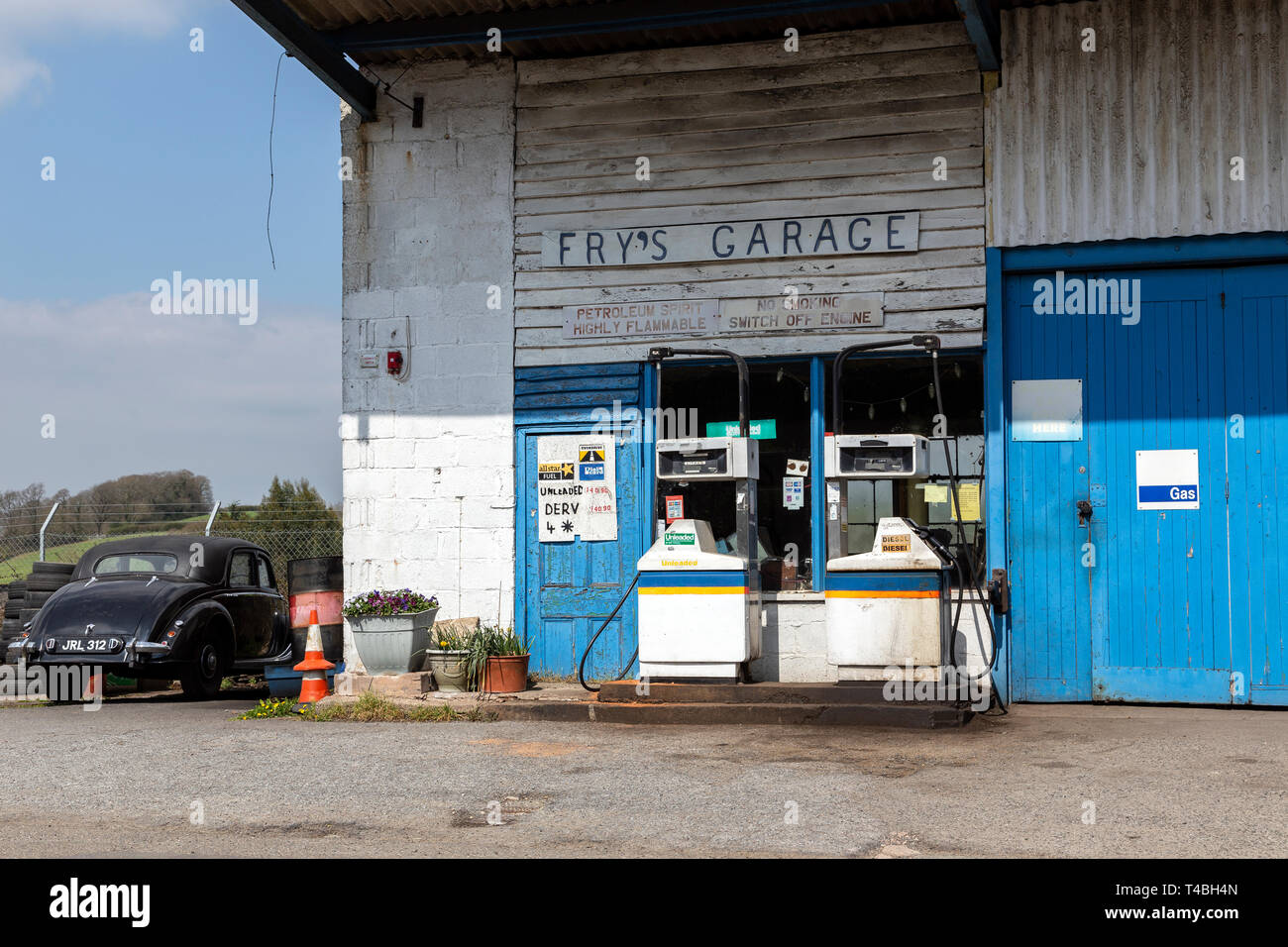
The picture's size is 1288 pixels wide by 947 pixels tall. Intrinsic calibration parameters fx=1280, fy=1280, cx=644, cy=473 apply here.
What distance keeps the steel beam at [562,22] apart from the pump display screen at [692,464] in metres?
3.55

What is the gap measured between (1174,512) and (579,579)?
16.1ft

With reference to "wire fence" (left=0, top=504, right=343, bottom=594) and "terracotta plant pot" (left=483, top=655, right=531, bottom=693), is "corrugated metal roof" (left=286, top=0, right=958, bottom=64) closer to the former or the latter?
"terracotta plant pot" (left=483, top=655, right=531, bottom=693)

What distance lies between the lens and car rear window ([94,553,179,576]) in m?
13.0

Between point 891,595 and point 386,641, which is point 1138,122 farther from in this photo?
point 386,641

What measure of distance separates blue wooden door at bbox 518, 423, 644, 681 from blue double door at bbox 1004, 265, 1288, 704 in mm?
3180

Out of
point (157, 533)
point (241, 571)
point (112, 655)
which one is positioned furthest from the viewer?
point (157, 533)

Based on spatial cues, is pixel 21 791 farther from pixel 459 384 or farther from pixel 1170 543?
pixel 1170 543

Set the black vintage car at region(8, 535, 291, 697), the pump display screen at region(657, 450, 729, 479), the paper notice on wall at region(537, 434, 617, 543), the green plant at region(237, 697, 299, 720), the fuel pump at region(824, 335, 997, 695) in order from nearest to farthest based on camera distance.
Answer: the fuel pump at region(824, 335, 997, 695) → the pump display screen at region(657, 450, 729, 479) → the green plant at region(237, 697, 299, 720) → the paper notice on wall at region(537, 434, 617, 543) → the black vintage car at region(8, 535, 291, 697)

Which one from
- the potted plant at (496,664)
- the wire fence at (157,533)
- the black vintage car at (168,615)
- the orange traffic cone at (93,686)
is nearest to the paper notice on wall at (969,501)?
the potted plant at (496,664)

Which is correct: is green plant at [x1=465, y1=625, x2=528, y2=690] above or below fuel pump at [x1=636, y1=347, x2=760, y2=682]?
below

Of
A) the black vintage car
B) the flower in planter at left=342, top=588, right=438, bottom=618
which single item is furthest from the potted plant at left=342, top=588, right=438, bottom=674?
the black vintage car

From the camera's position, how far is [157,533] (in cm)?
1758

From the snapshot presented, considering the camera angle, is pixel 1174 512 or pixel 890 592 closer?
pixel 890 592

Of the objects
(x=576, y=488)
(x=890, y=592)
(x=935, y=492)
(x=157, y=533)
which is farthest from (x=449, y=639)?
(x=157, y=533)
